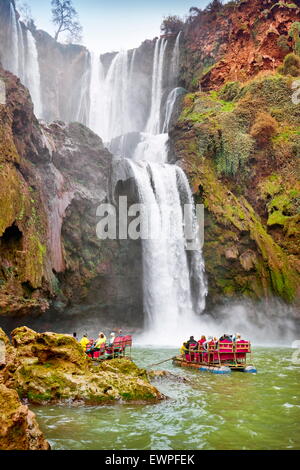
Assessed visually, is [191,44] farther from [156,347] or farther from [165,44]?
[156,347]

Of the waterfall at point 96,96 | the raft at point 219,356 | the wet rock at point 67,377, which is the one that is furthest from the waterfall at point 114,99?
the wet rock at point 67,377

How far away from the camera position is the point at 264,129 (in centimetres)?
3045

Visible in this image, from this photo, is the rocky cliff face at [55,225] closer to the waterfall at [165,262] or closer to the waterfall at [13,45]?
the waterfall at [165,262]

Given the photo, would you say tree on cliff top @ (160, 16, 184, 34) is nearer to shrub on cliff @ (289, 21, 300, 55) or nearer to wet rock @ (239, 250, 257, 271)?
shrub on cliff @ (289, 21, 300, 55)

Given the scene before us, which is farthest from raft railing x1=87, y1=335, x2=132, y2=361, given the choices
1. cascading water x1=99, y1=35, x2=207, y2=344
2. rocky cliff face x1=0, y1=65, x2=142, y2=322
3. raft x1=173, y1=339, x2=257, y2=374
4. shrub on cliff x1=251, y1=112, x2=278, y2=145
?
shrub on cliff x1=251, y1=112, x2=278, y2=145

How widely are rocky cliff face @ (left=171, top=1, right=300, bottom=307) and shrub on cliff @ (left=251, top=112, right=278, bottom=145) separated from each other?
83 mm

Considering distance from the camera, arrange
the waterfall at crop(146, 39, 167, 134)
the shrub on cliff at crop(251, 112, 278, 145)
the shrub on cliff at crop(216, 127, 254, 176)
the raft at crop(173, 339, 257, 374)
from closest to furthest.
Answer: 1. the raft at crop(173, 339, 257, 374)
2. the shrub on cliff at crop(216, 127, 254, 176)
3. the shrub on cliff at crop(251, 112, 278, 145)
4. the waterfall at crop(146, 39, 167, 134)

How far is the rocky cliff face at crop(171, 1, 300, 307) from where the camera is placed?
86.2 ft

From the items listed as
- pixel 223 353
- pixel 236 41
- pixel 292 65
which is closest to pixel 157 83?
pixel 236 41

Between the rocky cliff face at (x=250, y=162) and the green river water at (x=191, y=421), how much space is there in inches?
592

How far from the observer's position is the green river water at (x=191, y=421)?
22.1ft

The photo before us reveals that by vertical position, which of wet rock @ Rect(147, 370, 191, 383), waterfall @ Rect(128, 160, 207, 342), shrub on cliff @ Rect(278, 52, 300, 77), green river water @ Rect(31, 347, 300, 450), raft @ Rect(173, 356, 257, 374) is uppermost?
shrub on cliff @ Rect(278, 52, 300, 77)

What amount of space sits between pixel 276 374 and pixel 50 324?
50.1 feet
